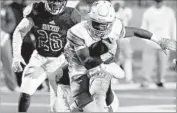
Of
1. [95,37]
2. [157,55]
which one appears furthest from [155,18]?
[95,37]

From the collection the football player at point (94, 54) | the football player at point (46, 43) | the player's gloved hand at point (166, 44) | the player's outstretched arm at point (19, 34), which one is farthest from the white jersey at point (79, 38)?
the player's outstretched arm at point (19, 34)

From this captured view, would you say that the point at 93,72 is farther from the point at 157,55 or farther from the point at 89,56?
the point at 157,55

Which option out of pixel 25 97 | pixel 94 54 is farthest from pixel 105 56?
pixel 25 97

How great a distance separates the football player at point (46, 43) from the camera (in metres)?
9.71

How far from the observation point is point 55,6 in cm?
966

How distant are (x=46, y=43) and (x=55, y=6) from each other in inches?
18.0

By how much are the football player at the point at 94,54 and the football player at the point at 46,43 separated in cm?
59

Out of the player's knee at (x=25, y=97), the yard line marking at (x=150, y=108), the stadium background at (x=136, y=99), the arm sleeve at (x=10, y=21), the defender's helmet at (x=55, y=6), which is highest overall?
the defender's helmet at (x=55, y=6)

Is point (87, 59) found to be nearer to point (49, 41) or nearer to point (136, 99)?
point (49, 41)

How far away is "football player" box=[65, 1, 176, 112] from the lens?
8.91 m

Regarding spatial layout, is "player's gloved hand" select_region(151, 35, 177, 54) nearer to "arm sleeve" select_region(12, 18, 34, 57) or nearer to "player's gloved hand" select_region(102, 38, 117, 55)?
"player's gloved hand" select_region(102, 38, 117, 55)

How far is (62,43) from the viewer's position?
9.88m

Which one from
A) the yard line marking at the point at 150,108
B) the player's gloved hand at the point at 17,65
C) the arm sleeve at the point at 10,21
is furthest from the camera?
the arm sleeve at the point at 10,21

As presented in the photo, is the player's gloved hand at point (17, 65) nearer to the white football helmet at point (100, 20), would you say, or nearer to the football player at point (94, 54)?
the football player at point (94, 54)
